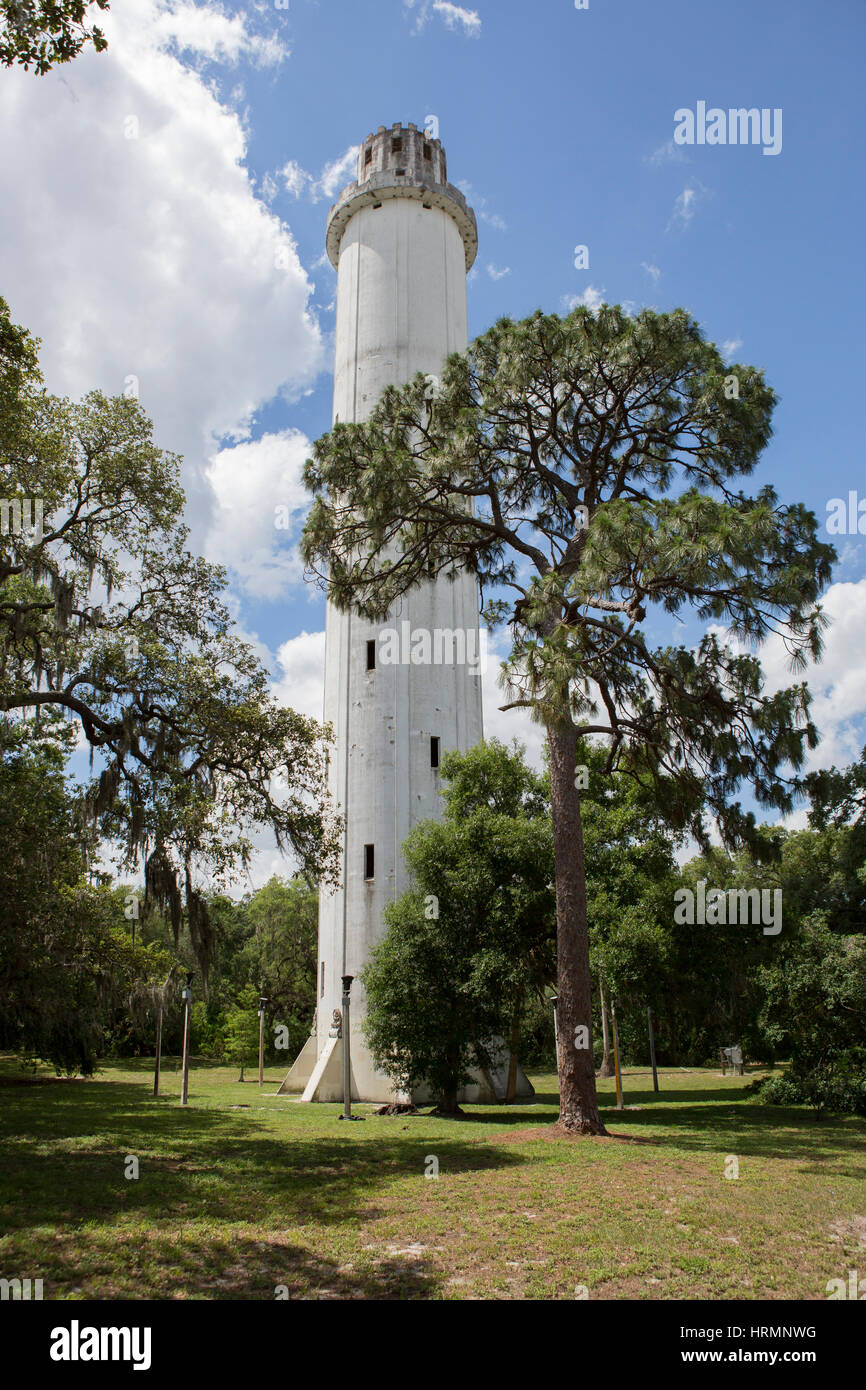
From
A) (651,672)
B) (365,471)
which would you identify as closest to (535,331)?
(365,471)

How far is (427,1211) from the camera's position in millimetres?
9992

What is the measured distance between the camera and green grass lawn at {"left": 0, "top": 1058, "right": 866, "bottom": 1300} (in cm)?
740

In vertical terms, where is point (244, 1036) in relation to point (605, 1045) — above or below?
below

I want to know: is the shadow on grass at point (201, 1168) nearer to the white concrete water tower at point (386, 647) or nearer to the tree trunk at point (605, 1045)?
the white concrete water tower at point (386, 647)

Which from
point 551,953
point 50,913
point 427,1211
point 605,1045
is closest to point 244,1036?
point 605,1045

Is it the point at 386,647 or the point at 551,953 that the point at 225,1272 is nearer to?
the point at 551,953

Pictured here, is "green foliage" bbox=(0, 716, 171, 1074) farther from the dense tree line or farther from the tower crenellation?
the tower crenellation

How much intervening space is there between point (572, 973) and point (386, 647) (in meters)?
16.7

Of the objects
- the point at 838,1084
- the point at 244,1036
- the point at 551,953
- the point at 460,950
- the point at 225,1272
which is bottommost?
the point at 244,1036

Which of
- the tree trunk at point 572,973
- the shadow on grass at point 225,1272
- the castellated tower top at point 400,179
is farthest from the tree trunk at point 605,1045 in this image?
the castellated tower top at point 400,179

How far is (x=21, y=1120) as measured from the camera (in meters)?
19.0

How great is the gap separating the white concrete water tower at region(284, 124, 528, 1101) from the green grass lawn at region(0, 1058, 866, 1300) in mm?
10596

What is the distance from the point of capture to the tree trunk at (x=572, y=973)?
16266 mm
